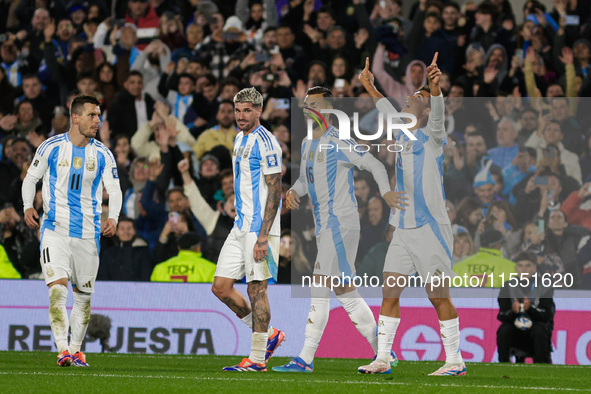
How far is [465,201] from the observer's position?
1252cm

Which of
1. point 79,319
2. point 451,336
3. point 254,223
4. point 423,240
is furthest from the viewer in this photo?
point 79,319

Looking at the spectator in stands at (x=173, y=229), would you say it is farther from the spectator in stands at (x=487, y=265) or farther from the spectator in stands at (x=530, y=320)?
the spectator in stands at (x=530, y=320)

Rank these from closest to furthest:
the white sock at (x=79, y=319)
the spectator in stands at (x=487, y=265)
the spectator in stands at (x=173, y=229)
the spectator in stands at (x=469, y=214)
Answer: the white sock at (x=79, y=319), the spectator in stands at (x=487, y=265), the spectator in stands at (x=469, y=214), the spectator in stands at (x=173, y=229)

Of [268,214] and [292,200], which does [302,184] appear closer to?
[292,200]

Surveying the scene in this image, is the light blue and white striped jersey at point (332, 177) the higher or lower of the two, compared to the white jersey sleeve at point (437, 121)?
lower

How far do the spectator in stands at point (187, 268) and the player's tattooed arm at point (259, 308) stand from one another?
4.11 m

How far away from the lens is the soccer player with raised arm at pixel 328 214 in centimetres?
842

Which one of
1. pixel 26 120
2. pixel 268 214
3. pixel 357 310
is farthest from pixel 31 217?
pixel 26 120

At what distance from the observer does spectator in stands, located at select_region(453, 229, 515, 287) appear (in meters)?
11.5

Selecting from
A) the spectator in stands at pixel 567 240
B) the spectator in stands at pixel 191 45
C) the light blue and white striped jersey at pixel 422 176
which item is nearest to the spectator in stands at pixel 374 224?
the spectator in stands at pixel 567 240

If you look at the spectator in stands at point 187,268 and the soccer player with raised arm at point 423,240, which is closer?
the soccer player with raised arm at point 423,240

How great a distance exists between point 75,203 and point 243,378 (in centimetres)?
242

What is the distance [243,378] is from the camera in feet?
24.6

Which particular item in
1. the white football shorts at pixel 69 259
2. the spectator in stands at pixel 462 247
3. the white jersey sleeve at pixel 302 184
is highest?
the white jersey sleeve at pixel 302 184
